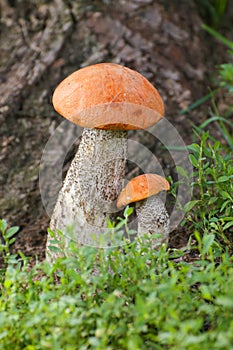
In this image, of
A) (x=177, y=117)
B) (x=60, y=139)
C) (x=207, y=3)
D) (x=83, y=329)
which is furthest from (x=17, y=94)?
(x=83, y=329)

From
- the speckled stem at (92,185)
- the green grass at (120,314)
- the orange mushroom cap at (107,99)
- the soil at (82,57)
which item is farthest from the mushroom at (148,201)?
the soil at (82,57)

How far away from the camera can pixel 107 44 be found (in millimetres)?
4496

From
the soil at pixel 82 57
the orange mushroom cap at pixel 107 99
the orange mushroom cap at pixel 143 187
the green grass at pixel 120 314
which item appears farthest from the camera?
the soil at pixel 82 57

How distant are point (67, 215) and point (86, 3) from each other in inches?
96.9

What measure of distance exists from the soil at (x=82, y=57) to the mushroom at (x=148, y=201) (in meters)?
0.90

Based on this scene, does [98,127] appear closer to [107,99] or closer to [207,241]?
[107,99]

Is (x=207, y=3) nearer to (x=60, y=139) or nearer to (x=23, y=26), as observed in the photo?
(x=23, y=26)

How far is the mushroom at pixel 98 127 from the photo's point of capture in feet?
8.37

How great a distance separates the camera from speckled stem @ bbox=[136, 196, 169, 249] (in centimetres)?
286

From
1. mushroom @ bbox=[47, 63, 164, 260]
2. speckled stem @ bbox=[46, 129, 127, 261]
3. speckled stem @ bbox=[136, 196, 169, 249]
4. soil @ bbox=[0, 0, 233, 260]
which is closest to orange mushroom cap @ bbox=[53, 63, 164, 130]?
mushroom @ bbox=[47, 63, 164, 260]

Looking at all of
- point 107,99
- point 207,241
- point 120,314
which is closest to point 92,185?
point 107,99

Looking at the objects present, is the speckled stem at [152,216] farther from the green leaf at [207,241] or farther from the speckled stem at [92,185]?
the green leaf at [207,241]

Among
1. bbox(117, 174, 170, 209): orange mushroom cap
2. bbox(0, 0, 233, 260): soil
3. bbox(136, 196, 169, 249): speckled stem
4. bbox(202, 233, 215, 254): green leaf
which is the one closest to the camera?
bbox(202, 233, 215, 254): green leaf

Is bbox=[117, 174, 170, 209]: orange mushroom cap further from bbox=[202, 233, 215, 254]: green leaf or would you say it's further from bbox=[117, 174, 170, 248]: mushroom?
bbox=[202, 233, 215, 254]: green leaf
